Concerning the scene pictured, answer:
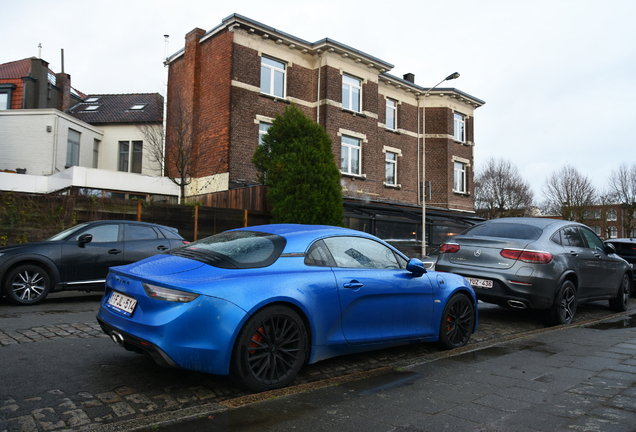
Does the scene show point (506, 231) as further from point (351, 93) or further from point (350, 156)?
point (351, 93)

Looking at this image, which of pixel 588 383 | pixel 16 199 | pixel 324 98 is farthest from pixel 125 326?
pixel 324 98

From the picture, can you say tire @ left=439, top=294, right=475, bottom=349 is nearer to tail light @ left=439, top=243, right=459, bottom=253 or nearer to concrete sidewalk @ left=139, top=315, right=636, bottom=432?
concrete sidewalk @ left=139, top=315, right=636, bottom=432

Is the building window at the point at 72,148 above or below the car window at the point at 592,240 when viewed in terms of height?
above

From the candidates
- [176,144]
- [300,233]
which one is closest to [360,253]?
[300,233]

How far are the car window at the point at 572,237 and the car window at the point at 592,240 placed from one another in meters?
0.25

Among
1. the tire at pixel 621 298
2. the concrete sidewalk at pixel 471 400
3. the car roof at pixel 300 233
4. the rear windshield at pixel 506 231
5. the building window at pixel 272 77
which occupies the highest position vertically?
the building window at pixel 272 77

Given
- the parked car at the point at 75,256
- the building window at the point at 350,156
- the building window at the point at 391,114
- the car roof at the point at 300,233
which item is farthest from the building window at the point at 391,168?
the car roof at the point at 300,233

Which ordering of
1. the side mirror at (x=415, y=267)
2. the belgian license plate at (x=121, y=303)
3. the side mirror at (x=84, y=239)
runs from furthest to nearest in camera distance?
the side mirror at (x=84, y=239) < the side mirror at (x=415, y=267) < the belgian license plate at (x=121, y=303)

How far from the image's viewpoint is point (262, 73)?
21.7 metres

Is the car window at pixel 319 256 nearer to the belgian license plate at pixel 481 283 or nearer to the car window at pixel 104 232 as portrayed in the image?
the belgian license plate at pixel 481 283

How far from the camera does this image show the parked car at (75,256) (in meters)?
7.98

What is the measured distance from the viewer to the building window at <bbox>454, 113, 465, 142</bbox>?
3116 cm

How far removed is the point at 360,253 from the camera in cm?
486

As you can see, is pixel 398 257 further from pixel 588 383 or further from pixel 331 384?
pixel 588 383
